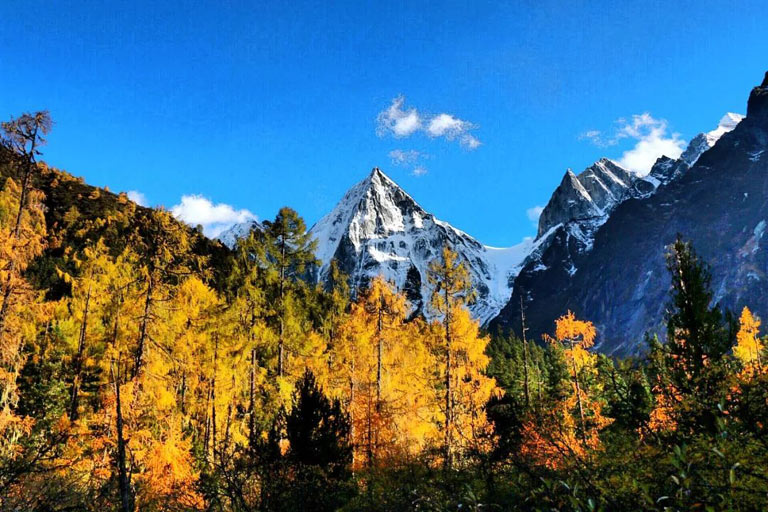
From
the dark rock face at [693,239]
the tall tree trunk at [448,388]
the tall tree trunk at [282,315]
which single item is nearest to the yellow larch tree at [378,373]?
the tall tree trunk at [448,388]

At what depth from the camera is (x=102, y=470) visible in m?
12.3

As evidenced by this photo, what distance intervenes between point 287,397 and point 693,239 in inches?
5664

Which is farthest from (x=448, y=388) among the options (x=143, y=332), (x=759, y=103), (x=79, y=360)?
(x=759, y=103)

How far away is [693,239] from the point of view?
416 feet

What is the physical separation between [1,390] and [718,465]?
16.4m

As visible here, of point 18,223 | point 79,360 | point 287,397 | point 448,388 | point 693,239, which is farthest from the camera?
point 693,239

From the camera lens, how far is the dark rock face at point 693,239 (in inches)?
4882

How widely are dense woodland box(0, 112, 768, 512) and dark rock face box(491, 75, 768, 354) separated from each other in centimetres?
12143

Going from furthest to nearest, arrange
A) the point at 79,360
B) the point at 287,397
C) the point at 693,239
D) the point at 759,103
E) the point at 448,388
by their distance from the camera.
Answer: the point at 759,103, the point at 693,239, the point at 79,360, the point at 287,397, the point at 448,388

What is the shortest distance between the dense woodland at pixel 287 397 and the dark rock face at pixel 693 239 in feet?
398

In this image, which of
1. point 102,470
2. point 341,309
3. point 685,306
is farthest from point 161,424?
point 685,306

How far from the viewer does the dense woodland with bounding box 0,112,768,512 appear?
5.67 meters

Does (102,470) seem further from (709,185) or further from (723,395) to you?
(709,185)

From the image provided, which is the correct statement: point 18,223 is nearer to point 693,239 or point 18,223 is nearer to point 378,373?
point 378,373
